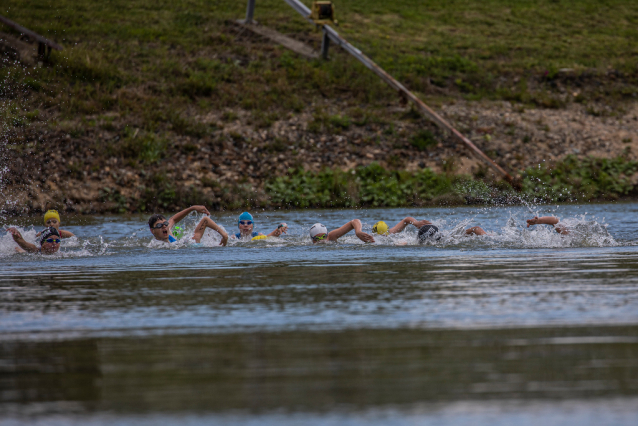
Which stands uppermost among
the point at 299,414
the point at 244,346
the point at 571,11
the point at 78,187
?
the point at 571,11

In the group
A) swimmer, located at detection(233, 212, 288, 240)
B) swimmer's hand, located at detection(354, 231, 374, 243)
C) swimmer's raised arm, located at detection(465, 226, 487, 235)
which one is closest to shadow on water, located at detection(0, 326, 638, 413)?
swimmer's hand, located at detection(354, 231, 374, 243)

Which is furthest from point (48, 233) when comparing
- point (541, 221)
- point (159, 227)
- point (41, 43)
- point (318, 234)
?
point (41, 43)

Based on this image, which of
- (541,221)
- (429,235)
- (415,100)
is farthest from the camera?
(415,100)

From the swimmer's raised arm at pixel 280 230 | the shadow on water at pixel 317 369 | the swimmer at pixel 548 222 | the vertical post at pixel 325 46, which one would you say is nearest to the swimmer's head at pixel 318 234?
the swimmer's raised arm at pixel 280 230

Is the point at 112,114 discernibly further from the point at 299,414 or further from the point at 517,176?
the point at 299,414

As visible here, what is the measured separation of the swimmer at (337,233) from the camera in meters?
14.7

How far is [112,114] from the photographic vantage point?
1189 inches

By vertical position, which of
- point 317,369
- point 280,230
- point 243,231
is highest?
point 317,369

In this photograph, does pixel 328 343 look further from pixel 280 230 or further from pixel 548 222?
pixel 280 230

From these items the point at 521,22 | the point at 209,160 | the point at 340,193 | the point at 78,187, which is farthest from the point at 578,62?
the point at 78,187

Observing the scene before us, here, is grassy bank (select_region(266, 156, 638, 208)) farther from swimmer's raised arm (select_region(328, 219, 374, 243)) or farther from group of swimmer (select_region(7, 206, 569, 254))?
swimmer's raised arm (select_region(328, 219, 374, 243))

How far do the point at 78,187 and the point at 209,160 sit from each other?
4.71 meters

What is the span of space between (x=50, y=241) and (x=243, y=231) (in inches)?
158

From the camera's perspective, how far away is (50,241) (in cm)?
1416
